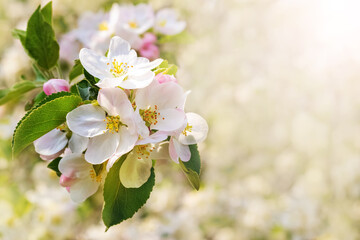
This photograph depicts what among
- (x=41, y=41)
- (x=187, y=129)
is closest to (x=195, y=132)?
(x=187, y=129)

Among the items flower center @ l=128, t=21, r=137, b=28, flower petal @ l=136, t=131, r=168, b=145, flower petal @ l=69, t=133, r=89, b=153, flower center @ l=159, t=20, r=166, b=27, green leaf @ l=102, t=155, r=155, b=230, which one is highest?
flower petal @ l=136, t=131, r=168, b=145

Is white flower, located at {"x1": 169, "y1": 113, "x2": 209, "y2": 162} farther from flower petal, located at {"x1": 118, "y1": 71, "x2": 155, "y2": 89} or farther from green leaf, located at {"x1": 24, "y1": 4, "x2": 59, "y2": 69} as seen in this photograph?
green leaf, located at {"x1": 24, "y1": 4, "x2": 59, "y2": 69}

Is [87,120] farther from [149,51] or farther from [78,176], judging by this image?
[149,51]

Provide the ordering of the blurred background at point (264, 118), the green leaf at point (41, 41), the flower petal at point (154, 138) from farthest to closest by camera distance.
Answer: the blurred background at point (264, 118) → the green leaf at point (41, 41) → the flower petal at point (154, 138)

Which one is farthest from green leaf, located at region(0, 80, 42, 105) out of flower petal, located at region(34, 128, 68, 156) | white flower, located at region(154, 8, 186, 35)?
white flower, located at region(154, 8, 186, 35)

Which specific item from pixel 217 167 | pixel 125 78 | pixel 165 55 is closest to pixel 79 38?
pixel 165 55

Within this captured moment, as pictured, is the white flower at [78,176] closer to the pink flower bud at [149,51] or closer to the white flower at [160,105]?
the white flower at [160,105]

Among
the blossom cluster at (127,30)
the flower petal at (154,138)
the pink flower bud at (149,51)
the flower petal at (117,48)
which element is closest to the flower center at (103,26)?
the blossom cluster at (127,30)
